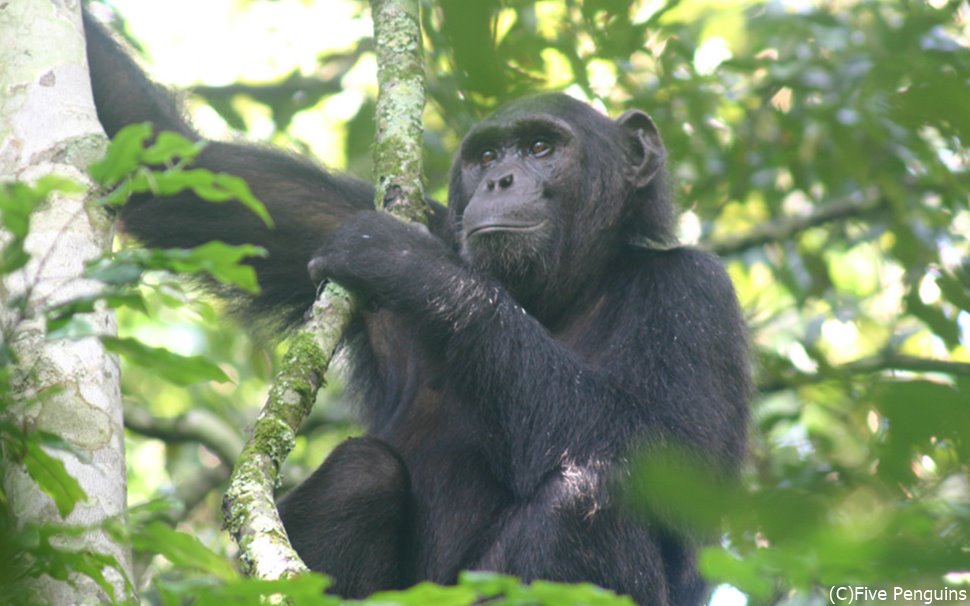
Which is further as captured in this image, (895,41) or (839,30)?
(839,30)

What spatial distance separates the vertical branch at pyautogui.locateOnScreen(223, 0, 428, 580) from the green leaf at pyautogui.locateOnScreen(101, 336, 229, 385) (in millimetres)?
1012

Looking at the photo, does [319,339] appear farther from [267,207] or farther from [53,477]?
[267,207]

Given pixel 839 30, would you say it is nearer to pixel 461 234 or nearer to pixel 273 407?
pixel 461 234

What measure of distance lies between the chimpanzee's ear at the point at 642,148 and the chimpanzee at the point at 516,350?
0.06 feet

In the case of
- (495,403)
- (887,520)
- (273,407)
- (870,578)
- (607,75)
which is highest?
Answer: (887,520)

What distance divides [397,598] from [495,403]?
13.1 ft

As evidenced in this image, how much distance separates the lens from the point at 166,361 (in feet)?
9.08

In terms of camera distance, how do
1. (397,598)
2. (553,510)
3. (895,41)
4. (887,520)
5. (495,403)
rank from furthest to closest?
(895,41) < (495,403) < (553,510) < (397,598) < (887,520)

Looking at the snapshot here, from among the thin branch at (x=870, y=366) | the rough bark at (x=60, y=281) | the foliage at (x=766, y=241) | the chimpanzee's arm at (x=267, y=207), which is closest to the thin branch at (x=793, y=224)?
the foliage at (x=766, y=241)

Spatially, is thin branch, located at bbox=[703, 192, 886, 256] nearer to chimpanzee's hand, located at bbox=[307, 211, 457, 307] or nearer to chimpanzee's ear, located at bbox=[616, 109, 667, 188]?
chimpanzee's ear, located at bbox=[616, 109, 667, 188]

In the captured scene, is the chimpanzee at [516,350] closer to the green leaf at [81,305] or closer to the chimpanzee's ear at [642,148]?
the chimpanzee's ear at [642,148]

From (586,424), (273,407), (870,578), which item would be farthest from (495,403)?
(870,578)

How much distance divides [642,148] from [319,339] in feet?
10.2

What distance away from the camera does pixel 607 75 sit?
10148mm
